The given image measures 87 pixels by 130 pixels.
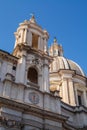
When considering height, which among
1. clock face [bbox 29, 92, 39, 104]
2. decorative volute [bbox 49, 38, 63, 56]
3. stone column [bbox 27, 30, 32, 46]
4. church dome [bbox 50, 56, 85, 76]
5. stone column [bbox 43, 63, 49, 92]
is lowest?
clock face [bbox 29, 92, 39, 104]

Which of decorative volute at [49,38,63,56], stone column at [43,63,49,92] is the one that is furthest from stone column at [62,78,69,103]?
decorative volute at [49,38,63,56]

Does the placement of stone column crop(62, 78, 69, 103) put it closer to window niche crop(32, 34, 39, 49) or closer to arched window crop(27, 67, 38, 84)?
arched window crop(27, 67, 38, 84)

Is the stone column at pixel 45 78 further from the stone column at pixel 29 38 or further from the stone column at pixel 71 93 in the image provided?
the stone column at pixel 71 93

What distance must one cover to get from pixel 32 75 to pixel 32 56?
6.63 feet

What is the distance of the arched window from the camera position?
76.6 ft

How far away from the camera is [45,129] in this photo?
714 inches

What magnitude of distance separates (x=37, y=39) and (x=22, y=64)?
20.3 feet

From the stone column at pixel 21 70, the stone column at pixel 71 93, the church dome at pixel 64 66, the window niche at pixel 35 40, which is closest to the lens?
the stone column at pixel 21 70

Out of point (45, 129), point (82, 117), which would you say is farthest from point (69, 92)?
point (45, 129)

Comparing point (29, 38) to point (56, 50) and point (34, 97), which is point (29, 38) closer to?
point (34, 97)

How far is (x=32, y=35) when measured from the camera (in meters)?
26.7

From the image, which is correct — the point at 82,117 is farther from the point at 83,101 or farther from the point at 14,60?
the point at 14,60

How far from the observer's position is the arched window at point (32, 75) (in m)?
23.3

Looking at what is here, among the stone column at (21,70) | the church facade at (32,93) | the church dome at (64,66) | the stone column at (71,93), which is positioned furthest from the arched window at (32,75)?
the church dome at (64,66)
